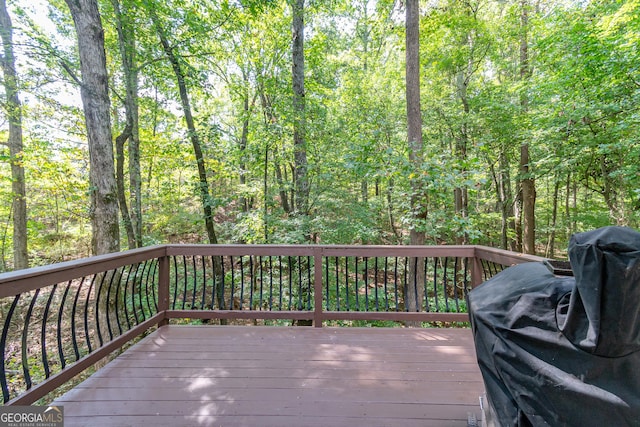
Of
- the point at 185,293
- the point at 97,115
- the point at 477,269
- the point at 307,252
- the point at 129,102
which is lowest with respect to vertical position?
the point at 185,293

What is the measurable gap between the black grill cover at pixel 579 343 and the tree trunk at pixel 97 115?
→ 4624 mm

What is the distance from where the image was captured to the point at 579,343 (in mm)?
794

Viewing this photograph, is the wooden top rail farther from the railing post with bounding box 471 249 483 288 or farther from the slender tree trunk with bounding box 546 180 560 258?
the slender tree trunk with bounding box 546 180 560 258

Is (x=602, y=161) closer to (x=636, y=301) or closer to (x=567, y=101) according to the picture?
(x=567, y=101)

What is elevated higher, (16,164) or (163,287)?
(16,164)

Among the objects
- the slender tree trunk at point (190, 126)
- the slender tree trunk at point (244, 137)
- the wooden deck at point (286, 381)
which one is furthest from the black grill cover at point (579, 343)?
the slender tree trunk at point (190, 126)

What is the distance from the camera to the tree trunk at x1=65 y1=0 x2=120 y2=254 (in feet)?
11.3

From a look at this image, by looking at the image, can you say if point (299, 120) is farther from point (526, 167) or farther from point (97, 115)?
point (526, 167)

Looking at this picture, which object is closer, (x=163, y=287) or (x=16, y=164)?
(x=163, y=287)

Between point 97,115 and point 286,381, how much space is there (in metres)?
4.12

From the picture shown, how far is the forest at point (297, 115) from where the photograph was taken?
4.32 meters

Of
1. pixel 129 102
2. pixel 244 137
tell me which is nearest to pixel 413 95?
pixel 244 137

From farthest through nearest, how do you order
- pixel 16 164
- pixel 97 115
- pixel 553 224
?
pixel 553 224
pixel 16 164
pixel 97 115

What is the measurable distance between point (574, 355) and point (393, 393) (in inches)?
53.5
